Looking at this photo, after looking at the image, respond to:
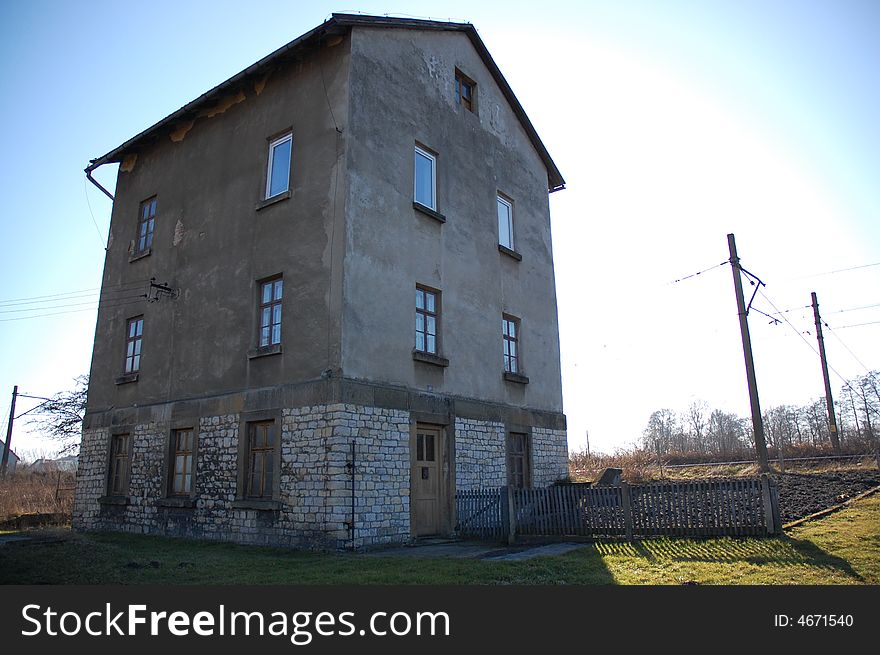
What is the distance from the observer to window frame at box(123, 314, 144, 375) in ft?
56.8

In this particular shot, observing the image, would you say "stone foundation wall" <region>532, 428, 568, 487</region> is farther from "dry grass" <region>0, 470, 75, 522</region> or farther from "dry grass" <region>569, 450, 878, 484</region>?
"dry grass" <region>0, 470, 75, 522</region>

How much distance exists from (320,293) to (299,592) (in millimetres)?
7316

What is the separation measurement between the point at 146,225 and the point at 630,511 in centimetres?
1518

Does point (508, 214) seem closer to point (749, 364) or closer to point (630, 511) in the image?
point (749, 364)

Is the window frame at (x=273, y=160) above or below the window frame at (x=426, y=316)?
above

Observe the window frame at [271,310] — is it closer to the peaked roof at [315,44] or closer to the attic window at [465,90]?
the peaked roof at [315,44]

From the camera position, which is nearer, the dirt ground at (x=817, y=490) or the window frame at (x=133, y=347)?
the dirt ground at (x=817, y=490)

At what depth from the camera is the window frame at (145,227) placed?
1822cm

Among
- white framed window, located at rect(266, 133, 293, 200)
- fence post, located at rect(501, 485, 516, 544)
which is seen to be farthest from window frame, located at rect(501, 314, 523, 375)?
white framed window, located at rect(266, 133, 293, 200)

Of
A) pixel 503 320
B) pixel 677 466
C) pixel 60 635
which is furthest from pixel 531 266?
pixel 677 466

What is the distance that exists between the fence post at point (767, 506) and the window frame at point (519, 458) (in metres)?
6.89

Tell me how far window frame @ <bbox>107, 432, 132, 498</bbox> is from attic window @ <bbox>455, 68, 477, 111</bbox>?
12.7 meters

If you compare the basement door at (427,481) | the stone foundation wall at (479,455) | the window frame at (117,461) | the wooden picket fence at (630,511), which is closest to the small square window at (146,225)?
the window frame at (117,461)

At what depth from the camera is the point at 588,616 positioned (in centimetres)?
539
